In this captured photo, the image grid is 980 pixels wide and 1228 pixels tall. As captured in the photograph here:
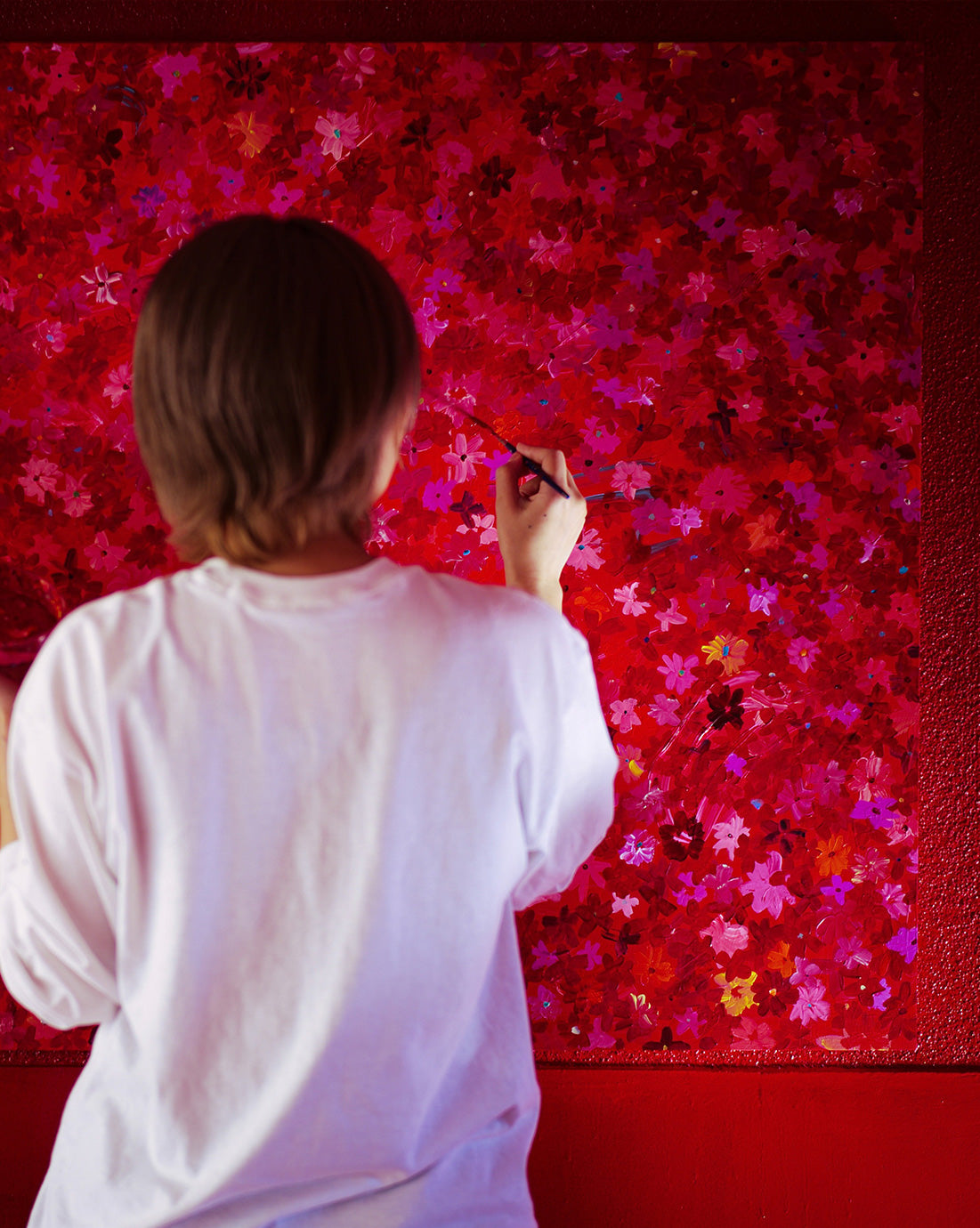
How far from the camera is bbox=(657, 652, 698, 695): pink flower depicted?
3.87ft

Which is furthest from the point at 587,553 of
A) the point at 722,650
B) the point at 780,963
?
the point at 780,963

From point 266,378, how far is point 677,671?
2.49ft

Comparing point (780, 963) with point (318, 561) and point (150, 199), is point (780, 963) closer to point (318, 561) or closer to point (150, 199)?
point (318, 561)

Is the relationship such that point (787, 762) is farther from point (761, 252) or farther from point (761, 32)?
point (761, 32)

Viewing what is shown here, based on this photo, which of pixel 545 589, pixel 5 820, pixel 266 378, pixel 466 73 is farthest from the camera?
pixel 466 73

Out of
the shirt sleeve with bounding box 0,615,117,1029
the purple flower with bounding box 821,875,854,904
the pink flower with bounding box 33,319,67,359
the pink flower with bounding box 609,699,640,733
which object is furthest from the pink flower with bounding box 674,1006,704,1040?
the pink flower with bounding box 33,319,67,359

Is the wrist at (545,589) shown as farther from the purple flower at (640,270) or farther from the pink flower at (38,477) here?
the pink flower at (38,477)

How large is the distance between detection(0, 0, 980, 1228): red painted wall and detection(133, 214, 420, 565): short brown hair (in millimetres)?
772

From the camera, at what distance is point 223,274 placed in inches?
22.1

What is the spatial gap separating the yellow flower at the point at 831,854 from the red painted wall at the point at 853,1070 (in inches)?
4.2

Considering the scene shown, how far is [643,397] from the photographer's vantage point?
116 centimetres

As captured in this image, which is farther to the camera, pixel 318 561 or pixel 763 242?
pixel 763 242

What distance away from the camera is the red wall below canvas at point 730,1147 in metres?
1.17

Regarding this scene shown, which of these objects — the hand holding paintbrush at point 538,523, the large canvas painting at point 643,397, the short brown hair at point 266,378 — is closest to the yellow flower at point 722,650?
the large canvas painting at point 643,397
